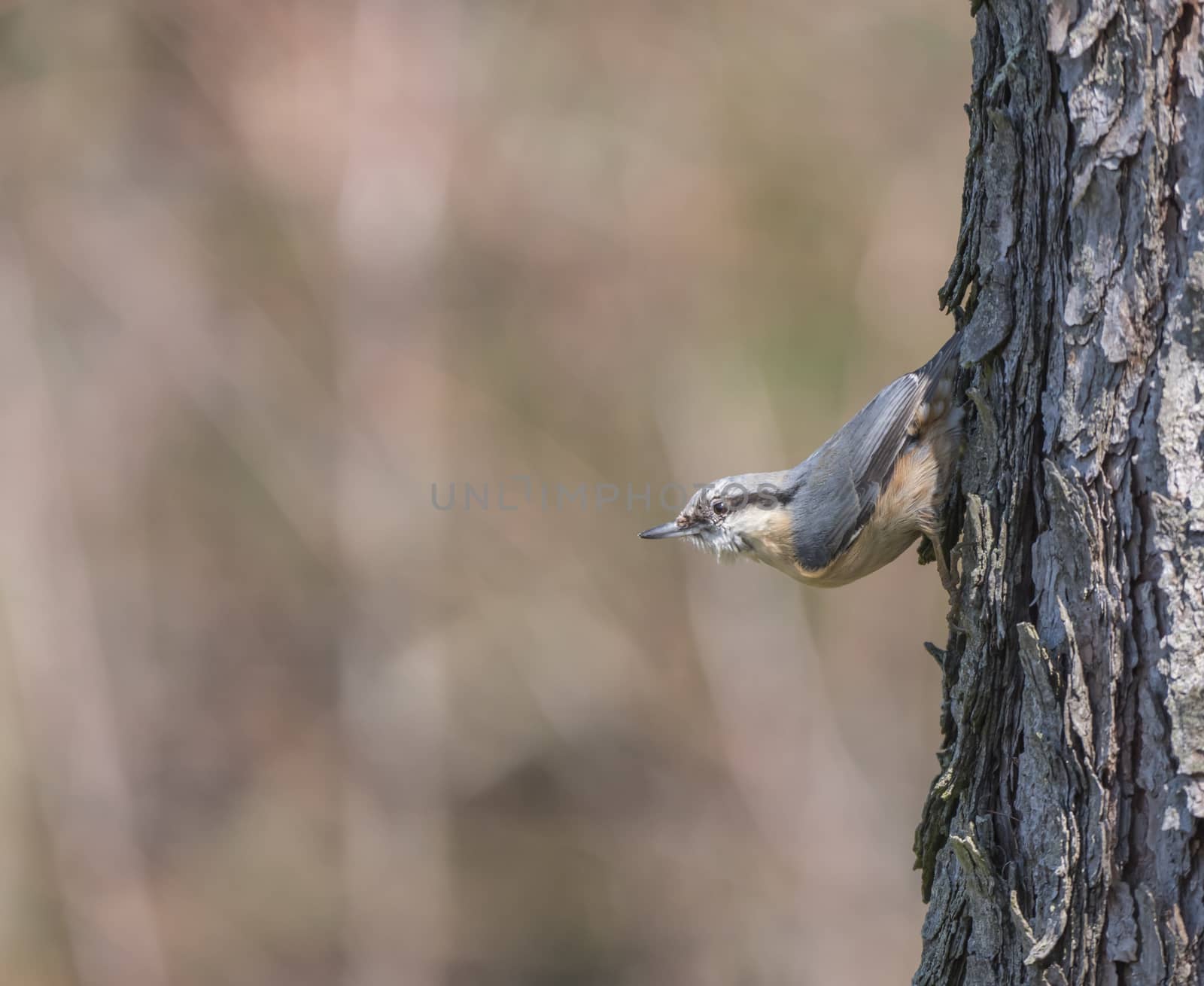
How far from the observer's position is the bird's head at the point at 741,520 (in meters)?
2.76

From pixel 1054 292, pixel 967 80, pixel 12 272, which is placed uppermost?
pixel 967 80

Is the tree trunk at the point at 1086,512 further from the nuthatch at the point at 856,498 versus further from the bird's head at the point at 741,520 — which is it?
the bird's head at the point at 741,520

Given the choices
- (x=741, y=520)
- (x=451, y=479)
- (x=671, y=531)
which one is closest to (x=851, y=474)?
(x=741, y=520)

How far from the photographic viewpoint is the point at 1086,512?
1.59m

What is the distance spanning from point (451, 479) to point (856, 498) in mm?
4188

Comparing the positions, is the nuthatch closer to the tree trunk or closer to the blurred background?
the tree trunk

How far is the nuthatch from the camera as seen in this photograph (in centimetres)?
223

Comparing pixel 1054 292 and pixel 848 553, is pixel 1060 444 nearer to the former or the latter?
pixel 1054 292

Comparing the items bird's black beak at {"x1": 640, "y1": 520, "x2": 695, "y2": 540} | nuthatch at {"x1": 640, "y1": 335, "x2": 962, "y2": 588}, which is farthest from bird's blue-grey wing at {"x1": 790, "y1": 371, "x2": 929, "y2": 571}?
bird's black beak at {"x1": 640, "y1": 520, "x2": 695, "y2": 540}

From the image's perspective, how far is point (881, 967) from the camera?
5766 millimetres

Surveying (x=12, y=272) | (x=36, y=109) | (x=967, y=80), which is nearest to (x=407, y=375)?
(x=12, y=272)

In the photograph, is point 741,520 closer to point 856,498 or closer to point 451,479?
point 856,498

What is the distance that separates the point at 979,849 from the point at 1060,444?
2.37 ft

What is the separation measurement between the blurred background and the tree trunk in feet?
14.0
